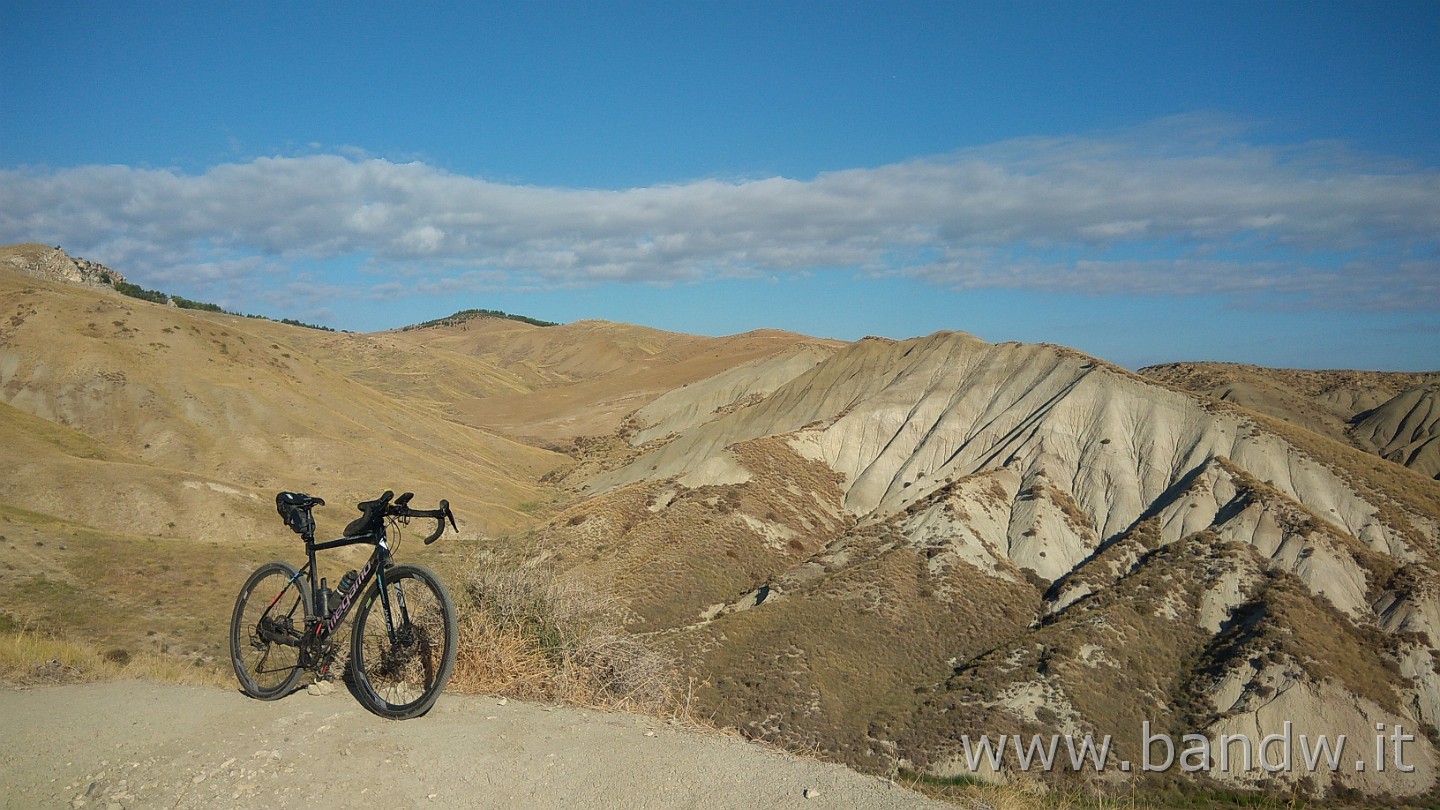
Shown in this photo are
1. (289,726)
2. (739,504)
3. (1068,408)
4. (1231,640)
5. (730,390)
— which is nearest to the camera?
(289,726)

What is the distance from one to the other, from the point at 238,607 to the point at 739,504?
33436 millimetres

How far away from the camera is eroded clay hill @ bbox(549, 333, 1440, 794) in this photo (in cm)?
2584

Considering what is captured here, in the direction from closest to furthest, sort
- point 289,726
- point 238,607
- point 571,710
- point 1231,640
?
point 289,726 < point 571,710 < point 238,607 < point 1231,640

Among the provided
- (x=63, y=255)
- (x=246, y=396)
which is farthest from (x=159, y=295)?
(x=246, y=396)

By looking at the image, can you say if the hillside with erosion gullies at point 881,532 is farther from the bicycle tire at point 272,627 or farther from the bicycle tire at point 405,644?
the bicycle tire at point 405,644

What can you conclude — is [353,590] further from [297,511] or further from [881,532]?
[881,532]

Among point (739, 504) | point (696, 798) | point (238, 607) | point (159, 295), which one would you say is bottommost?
point (739, 504)

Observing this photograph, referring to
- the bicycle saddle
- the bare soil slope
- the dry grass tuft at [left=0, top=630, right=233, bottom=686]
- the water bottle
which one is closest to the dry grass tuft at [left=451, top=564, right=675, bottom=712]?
the water bottle

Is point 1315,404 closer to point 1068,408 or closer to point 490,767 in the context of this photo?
point 1068,408

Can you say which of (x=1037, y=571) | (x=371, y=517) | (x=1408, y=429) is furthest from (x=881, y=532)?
(x=1408, y=429)

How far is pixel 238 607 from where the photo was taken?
27.5 ft

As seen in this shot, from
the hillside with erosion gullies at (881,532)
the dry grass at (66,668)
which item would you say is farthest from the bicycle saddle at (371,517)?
the hillside with erosion gullies at (881,532)

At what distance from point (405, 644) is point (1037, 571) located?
33.4 m

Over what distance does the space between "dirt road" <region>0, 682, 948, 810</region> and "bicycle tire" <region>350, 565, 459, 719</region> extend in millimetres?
236
